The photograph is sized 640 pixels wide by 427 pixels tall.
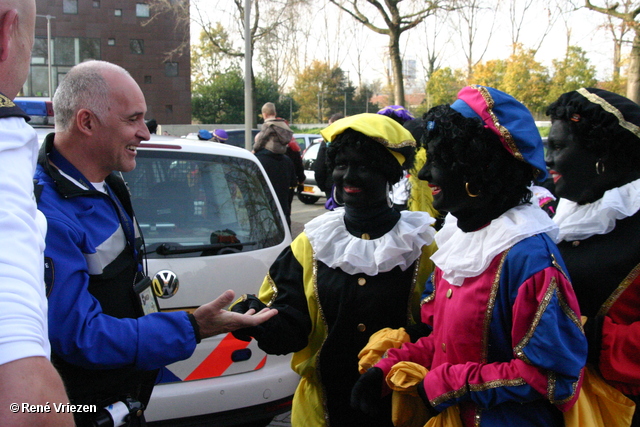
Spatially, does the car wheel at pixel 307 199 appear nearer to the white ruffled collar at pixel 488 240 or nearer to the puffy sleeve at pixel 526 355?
the white ruffled collar at pixel 488 240

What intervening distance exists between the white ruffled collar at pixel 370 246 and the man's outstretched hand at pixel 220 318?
39 centimetres

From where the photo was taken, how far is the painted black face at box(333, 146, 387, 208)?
229cm

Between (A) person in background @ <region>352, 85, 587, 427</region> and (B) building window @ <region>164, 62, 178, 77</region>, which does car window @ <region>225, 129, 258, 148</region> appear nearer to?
(A) person in background @ <region>352, 85, 587, 427</region>

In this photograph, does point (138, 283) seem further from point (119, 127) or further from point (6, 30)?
point (6, 30)

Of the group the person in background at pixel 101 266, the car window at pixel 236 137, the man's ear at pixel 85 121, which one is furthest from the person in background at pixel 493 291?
the car window at pixel 236 137

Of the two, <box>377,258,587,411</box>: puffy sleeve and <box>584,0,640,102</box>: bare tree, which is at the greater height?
<box>584,0,640,102</box>: bare tree

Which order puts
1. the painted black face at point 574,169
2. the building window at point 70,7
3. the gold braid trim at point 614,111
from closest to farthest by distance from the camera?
the gold braid trim at point 614,111, the painted black face at point 574,169, the building window at point 70,7

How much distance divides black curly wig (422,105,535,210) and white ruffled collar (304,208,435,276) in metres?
0.47

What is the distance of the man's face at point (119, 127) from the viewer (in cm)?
202

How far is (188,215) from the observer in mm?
3262

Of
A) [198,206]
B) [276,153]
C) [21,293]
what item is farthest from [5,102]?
[276,153]

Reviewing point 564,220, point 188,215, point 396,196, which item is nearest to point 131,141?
point 188,215

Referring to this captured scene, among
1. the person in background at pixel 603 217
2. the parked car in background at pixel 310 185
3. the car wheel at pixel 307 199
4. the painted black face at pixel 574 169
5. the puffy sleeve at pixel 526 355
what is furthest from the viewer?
the car wheel at pixel 307 199

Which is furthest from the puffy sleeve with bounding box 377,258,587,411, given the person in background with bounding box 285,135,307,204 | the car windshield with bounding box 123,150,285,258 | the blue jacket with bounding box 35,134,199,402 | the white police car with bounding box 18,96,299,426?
the person in background with bounding box 285,135,307,204
